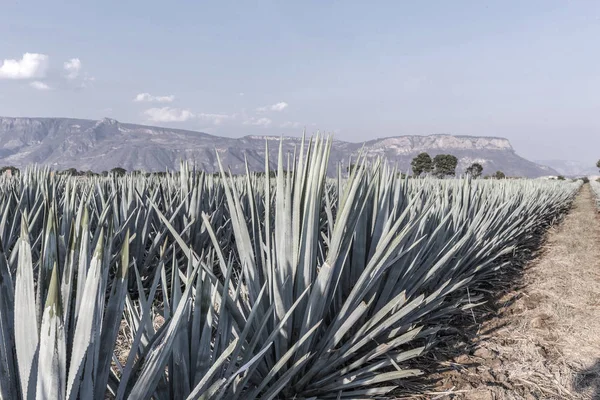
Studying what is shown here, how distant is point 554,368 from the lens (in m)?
2.06

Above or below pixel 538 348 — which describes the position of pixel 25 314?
above

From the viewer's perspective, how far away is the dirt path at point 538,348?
6.02 feet

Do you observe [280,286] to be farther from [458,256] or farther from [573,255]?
[573,255]

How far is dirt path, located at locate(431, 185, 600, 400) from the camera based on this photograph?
1836mm

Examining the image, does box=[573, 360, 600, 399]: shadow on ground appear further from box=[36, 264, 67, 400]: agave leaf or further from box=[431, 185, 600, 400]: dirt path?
box=[36, 264, 67, 400]: agave leaf

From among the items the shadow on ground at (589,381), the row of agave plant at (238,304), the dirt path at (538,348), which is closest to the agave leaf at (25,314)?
the row of agave plant at (238,304)

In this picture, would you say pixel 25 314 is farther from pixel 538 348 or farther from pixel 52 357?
pixel 538 348

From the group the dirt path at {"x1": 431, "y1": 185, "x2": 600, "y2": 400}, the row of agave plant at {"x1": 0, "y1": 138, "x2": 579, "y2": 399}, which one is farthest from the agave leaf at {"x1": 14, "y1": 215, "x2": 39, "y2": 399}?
the dirt path at {"x1": 431, "y1": 185, "x2": 600, "y2": 400}

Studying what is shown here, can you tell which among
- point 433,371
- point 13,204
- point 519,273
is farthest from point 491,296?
point 13,204

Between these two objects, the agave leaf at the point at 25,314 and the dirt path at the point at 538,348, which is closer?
the agave leaf at the point at 25,314

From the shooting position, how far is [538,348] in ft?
7.36

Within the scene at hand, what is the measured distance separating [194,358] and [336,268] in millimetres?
652

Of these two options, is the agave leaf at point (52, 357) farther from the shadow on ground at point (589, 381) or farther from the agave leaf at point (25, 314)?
the shadow on ground at point (589, 381)

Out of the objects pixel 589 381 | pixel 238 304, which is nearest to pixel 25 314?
pixel 238 304
